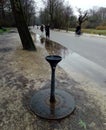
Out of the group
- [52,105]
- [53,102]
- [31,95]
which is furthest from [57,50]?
[52,105]

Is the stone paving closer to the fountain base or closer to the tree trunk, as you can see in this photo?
the fountain base

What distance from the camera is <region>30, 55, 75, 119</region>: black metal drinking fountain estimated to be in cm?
371

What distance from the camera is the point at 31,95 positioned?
457 cm

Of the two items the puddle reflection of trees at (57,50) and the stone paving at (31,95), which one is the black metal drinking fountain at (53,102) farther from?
→ the puddle reflection of trees at (57,50)

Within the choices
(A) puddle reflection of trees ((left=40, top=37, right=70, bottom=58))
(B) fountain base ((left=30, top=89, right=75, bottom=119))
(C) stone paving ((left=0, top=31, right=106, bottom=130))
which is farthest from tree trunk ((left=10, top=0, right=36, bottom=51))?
(B) fountain base ((left=30, top=89, right=75, bottom=119))

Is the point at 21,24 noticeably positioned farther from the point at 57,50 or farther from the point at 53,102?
A: the point at 53,102

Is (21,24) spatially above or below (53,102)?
above

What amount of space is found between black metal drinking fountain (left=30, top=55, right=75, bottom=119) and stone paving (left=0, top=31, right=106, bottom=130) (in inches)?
4.7

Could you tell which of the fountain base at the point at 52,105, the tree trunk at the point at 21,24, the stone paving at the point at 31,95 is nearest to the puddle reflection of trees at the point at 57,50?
the tree trunk at the point at 21,24

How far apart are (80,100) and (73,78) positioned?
1719 mm

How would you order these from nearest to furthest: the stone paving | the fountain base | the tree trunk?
the stone paving
the fountain base
the tree trunk

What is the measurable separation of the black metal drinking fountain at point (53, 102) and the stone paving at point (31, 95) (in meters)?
0.12

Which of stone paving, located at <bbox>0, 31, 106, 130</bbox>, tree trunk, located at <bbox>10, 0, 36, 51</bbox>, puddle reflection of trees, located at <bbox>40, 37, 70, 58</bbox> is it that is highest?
tree trunk, located at <bbox>10, 0, 36, 51</bbox>

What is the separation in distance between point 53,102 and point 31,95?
73cm
